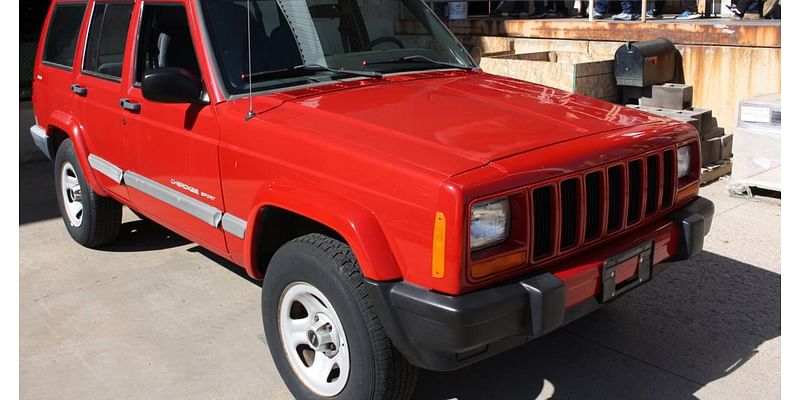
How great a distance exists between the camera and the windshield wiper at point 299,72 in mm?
3984

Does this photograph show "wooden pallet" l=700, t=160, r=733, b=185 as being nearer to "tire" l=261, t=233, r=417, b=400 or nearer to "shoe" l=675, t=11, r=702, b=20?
"shoe" l=675, t=11, r=702, b=20

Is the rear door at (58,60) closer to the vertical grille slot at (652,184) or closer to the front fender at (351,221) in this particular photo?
the front fender at (351,221)

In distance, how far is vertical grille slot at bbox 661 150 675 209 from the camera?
12.1 feet

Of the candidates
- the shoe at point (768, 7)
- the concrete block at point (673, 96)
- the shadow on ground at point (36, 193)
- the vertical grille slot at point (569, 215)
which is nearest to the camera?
the vertical grille slot at point (569, 215)

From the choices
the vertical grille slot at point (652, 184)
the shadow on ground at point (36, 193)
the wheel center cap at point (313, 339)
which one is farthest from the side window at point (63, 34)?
the vertical grille slot at point (652, 184)

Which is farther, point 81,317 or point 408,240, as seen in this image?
point 81,317

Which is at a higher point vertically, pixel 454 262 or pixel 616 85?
pixel 616 85

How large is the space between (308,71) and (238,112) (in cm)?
51

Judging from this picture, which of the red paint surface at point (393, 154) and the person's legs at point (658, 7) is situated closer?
the red paint surface at point (393, 154)

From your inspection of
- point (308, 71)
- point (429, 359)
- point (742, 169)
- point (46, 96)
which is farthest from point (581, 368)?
point (46, 96)

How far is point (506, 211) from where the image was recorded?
2.98m

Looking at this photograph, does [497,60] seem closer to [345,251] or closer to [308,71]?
[308,71]

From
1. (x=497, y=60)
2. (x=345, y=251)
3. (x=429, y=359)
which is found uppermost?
(x=497, y=60)

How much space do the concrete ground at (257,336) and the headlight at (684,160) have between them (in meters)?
0.97
